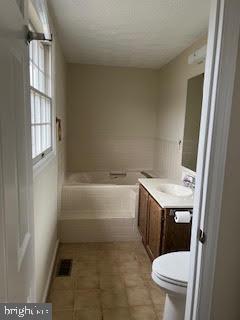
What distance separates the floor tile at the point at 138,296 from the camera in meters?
2.01

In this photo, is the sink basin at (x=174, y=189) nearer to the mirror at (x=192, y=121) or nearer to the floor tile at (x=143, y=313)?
the mirror at (x=192, y=121)

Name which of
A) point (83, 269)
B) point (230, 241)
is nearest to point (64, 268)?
point (83, 269)

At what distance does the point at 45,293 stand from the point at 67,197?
4.31ft

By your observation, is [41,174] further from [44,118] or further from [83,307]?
[83,307]

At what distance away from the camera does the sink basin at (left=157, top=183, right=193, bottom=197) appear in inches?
100.0

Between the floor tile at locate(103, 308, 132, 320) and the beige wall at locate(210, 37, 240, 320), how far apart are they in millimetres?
1004

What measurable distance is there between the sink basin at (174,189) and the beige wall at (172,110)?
35 centimetres

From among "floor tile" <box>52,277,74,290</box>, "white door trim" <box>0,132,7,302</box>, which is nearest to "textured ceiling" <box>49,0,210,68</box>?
"white door trim" <box>0,132,7,302</box>

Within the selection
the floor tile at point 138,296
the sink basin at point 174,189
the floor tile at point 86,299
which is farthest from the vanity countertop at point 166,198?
the floor tile at point 86,299

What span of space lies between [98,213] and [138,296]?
1.24 meters

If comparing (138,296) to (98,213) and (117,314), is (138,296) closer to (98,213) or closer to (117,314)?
(117,314)

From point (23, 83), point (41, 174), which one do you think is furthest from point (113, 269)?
point (23, 83)

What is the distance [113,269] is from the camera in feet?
8.15

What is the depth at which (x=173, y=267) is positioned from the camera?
64.3 inches
